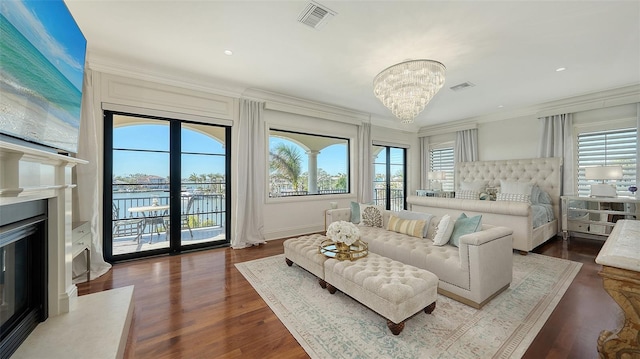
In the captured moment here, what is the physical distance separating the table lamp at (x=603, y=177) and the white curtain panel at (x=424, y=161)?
3298mm

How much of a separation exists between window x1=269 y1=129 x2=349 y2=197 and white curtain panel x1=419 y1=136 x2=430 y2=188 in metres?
2.67

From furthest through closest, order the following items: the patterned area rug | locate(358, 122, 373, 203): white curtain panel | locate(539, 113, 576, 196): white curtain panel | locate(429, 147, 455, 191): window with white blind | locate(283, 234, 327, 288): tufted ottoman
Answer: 1. locate(429, 147, 455, 191): window with white blind
2. locate(358, 122, 373, 203): white curtain panel
3. locate(539, 113, 576, 196): white curtain panel
4. locate(283, 234, 327, 288): tufted ottoman
5. the patterned area rug

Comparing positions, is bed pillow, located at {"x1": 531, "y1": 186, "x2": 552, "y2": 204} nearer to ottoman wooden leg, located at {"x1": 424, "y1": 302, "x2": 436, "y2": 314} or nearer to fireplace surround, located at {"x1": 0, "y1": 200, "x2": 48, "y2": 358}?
ottoman wooden leg, located at {"x1": 424, "y1": 302, "x2": 436, "y2": 314}

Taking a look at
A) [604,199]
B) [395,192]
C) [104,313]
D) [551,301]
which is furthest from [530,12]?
[395,192]

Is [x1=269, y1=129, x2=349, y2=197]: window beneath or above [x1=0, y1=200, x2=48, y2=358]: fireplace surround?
above

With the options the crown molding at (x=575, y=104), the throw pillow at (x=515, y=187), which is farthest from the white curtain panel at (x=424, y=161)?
the throw pillow at (x=515, y=187)

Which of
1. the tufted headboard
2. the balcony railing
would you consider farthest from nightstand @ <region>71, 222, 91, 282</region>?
the tufted headboard

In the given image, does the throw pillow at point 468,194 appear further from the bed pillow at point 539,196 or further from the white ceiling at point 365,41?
the white ceiling at point 365,41

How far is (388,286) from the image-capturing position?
1878 millimetres

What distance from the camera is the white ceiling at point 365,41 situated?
88.3 inches

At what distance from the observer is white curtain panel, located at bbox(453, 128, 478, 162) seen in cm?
614

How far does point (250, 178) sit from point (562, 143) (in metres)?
6.08

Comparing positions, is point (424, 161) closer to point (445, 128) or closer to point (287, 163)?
point (445, 128)

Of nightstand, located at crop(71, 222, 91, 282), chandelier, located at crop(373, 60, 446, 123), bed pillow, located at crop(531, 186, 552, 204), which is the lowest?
nightstand, located at crop(71, 222, 91, 282)
